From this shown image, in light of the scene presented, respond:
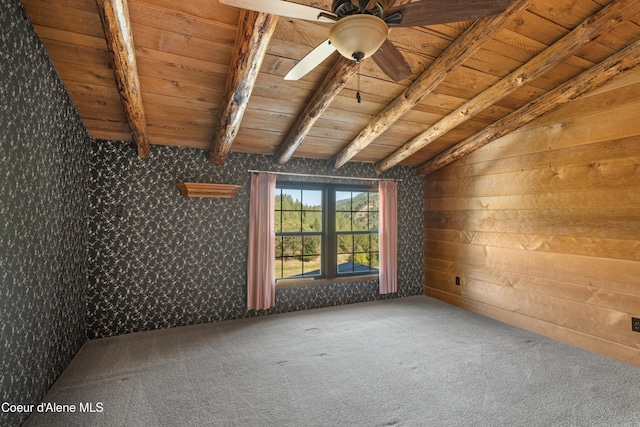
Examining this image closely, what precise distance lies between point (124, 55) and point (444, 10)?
83.3 inches

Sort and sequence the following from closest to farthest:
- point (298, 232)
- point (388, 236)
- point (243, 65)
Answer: point (243, 65), point (298, 232), point (388, 236)

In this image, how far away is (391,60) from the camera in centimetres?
194

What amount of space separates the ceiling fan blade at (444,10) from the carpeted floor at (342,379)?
8.08 ft

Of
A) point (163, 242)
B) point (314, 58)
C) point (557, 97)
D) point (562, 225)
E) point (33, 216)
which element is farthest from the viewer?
point (163, 242)

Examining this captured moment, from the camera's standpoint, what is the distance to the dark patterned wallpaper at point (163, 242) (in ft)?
11.4

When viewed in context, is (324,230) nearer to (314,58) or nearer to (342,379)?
(342,379)

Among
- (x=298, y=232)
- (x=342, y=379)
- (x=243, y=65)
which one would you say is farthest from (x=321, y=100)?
(x=342, y=379)

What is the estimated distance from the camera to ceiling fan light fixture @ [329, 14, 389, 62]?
1.44 metres

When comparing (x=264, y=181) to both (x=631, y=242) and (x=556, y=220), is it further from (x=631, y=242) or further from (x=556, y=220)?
(x=631, y=242)

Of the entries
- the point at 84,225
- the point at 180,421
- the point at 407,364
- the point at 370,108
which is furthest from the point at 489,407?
the point at 84,225

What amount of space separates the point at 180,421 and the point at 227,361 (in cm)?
84

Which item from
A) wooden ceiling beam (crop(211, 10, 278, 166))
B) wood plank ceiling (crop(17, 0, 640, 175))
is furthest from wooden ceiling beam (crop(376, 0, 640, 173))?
wooden ceiling beam (crop(211, 10, 278, 166))

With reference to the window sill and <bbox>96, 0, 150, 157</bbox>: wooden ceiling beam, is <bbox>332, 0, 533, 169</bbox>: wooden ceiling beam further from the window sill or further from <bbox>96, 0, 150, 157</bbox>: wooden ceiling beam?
<bbox>96, 0, 150, 157</bbox>: wooden ceiling beam

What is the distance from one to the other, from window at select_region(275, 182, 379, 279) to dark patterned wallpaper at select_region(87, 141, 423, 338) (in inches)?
16.7
